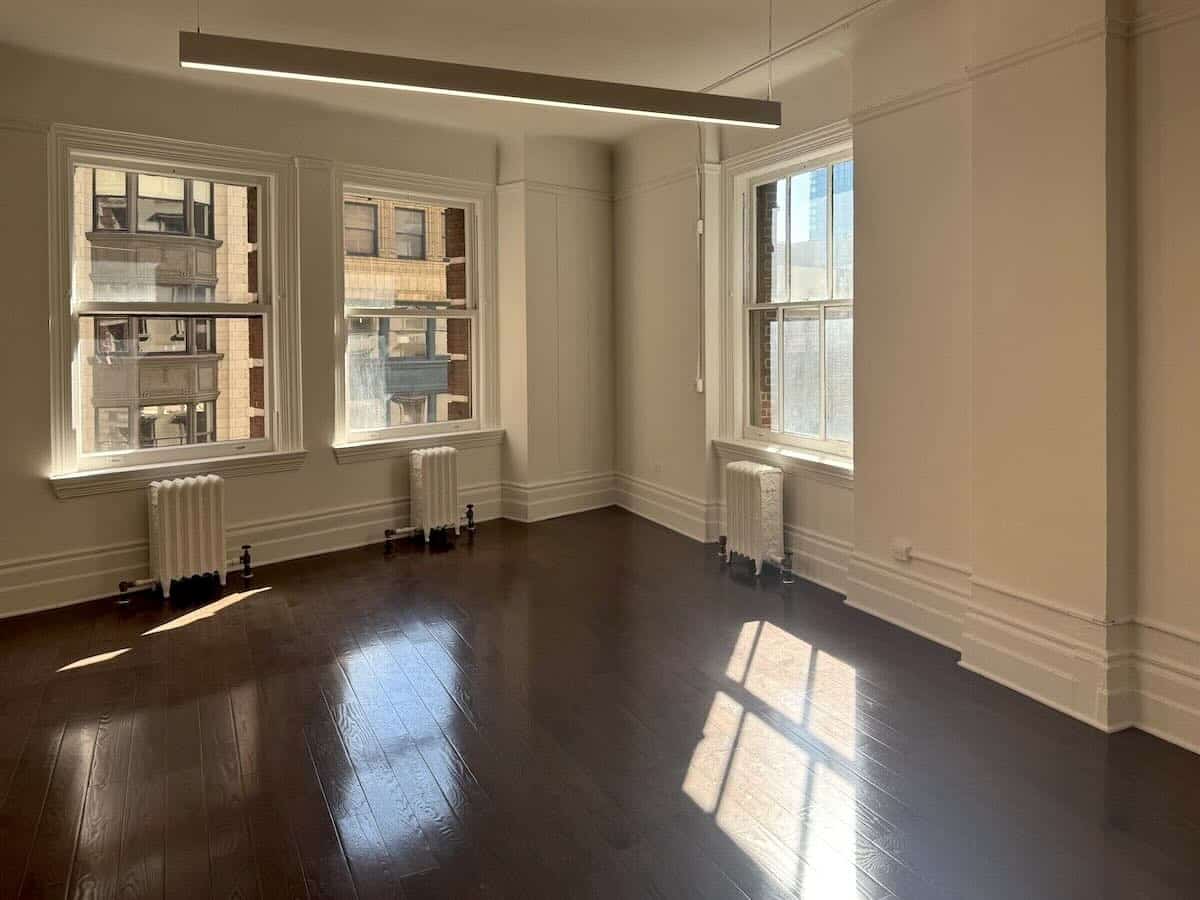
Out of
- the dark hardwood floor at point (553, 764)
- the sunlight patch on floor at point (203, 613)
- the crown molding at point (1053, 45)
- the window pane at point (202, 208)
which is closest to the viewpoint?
the dark hardwood floor at point (553, 764)

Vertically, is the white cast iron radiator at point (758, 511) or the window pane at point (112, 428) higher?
the window pane at point (112, 428)

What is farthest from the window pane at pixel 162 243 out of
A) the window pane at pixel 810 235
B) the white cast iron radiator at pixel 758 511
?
the window pane at pixel 810 235

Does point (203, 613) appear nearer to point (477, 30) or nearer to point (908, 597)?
point (477, 30)

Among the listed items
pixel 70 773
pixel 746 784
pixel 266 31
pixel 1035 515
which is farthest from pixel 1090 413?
pixel 266 31

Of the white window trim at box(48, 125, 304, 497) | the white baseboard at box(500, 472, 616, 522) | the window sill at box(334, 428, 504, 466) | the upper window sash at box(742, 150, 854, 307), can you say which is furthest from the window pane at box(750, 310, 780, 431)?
the white window trim at box(48, 125, 304, 497)

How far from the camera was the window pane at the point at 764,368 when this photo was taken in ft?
20.2

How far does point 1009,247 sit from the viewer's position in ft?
12.4

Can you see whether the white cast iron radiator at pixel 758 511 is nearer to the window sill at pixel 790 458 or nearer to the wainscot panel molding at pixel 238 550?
the window sill at pixel 790 458

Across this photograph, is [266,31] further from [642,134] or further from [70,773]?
[70,773]

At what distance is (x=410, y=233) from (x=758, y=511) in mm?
3409

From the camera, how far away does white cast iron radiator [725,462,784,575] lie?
5.64 meters

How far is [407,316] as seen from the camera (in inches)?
271

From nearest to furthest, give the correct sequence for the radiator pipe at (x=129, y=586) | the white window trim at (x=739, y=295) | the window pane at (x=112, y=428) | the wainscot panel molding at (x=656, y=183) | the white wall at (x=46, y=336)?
the white wall at (x=46, y=336)
the radiator pipe at (x=129, y=586)
the window pane at (x=112, y=428)
the white window trim at (x=739, y=295)
the wainscot panel molding at (x=656, y=183)

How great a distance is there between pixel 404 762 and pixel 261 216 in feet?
13.9
